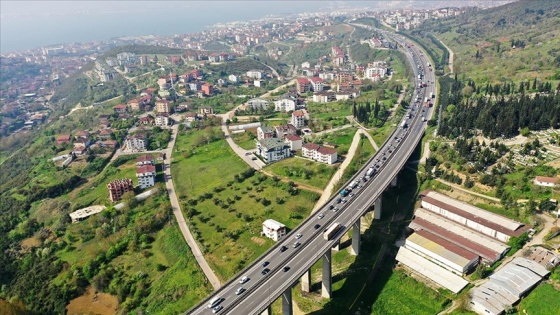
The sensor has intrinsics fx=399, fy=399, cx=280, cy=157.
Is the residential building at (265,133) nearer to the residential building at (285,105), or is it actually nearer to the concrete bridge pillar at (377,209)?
the residential building at (285,105)

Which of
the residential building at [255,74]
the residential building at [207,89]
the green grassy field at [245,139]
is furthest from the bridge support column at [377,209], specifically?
the residential building at [255,74]

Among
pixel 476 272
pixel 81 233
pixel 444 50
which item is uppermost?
pixel 444 50

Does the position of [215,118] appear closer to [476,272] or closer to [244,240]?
[244,240]

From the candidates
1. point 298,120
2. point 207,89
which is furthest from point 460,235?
point 207,89

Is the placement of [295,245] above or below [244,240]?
above

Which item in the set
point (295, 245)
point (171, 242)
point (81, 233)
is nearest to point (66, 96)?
point (81, 233)

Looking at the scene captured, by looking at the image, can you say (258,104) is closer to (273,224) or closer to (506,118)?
(506,118)
